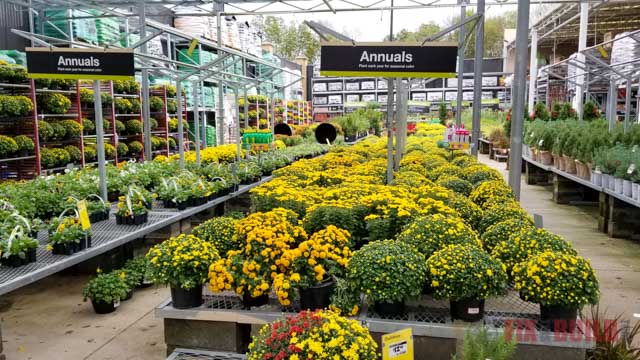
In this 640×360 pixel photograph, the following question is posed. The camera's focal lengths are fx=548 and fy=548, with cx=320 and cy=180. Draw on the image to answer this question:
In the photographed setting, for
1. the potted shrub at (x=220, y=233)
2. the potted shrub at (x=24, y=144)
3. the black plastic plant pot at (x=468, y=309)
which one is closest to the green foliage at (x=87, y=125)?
the potted shrub at (x=24, y=144)

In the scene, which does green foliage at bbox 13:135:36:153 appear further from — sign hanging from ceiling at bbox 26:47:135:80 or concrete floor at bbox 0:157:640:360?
concrete floor at bbox 0:157:640:360

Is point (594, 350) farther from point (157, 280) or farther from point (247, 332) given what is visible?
point (157, 280)

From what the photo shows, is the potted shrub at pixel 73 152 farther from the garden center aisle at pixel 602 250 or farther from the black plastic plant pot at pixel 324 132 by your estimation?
the garden center aisle at pixel 602 250

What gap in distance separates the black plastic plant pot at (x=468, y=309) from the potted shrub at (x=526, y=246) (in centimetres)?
45

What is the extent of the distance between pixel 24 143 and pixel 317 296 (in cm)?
734

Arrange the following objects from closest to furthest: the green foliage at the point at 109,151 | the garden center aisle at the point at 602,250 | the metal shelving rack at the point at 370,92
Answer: the garden center aisle at the point at 602,250 → the green foliage at the point at 109,151 → the metal shelving rack at the point at 370,92

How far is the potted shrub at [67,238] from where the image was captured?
4.03m

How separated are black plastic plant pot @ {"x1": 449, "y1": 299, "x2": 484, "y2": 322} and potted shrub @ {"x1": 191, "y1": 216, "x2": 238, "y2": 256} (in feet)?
4.94

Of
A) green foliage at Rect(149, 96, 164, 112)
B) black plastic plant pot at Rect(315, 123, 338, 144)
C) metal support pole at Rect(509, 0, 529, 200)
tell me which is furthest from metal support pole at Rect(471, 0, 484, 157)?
green foliage at Rect(149, 96, 164, 112)

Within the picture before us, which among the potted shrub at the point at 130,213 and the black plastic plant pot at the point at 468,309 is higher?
the potted shrub at the point at 130,213

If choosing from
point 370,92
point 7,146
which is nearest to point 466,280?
point 7,146

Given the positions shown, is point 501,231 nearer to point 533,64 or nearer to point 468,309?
point 468,309

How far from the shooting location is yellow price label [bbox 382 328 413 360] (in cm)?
242

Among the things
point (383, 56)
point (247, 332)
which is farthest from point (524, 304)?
point (383, 56)
